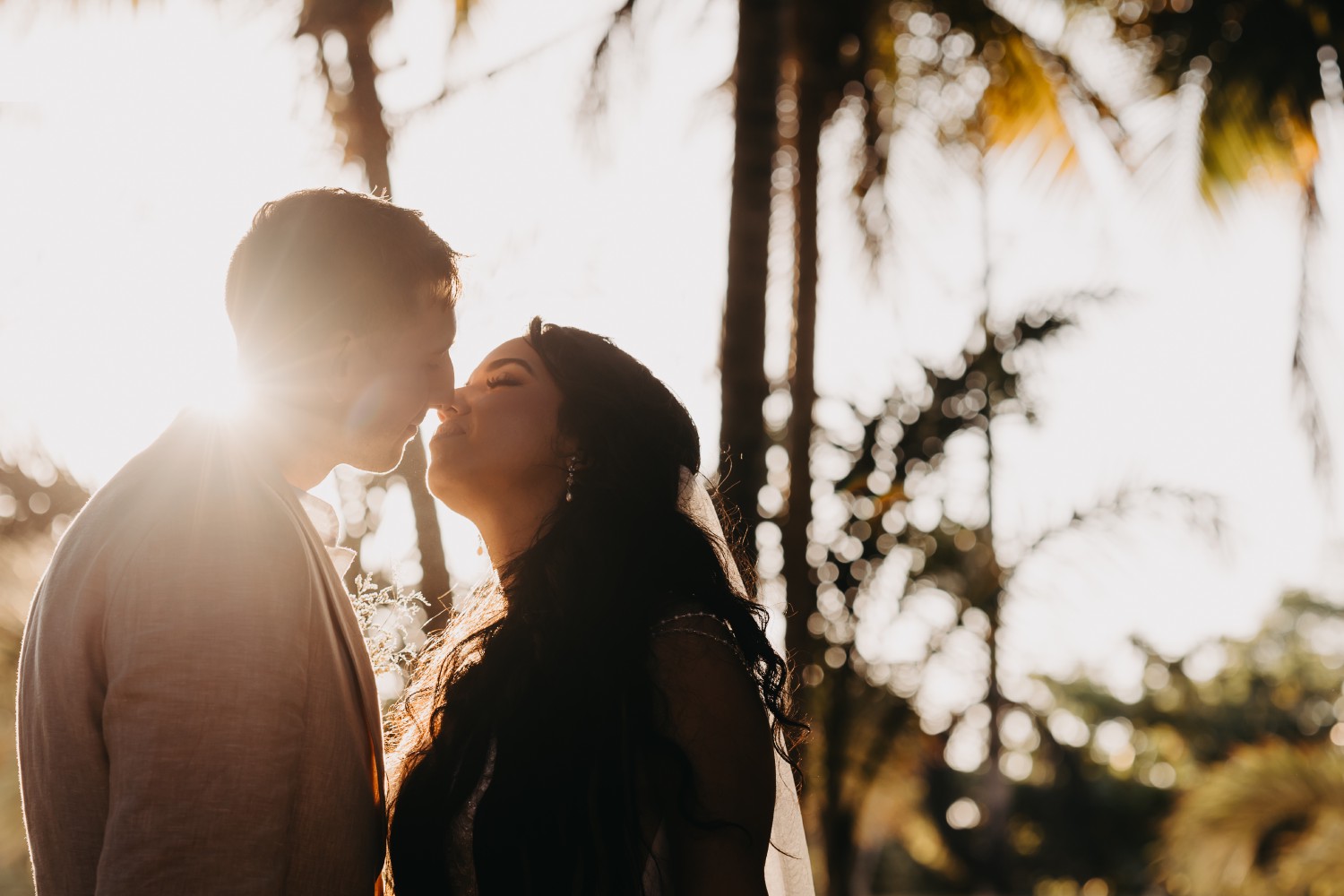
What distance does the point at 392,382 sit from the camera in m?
2.03

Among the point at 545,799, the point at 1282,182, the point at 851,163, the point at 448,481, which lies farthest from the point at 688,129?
the point at 545,799

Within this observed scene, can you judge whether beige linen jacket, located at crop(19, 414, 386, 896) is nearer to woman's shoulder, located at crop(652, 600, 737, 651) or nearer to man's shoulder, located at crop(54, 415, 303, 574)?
man's shoulder, located at crop(54, 415, 303, 574)

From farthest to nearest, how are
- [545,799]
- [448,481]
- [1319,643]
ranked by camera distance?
[1319,643] < [448,481] < [545,799]

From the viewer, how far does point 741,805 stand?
2.16m

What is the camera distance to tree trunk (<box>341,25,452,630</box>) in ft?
10.9

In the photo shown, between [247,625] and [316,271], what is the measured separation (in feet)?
2.00

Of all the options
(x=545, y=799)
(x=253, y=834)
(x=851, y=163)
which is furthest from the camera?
(x=851, y=163)

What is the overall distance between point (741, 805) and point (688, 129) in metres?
6.57

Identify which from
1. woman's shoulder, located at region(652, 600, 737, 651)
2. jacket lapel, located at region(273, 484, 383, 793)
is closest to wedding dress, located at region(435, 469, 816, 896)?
woman's shoulder, located at region(652, 600, 737, 651)

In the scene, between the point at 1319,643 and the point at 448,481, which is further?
the point at 1319,643

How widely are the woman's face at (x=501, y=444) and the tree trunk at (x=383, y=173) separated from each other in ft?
1.99

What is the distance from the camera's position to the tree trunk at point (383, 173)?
3320mm

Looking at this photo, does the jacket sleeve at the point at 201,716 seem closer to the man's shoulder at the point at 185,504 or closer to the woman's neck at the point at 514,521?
the man's shoulder at the point at 185,504

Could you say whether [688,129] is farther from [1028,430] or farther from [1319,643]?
[1319,643]
